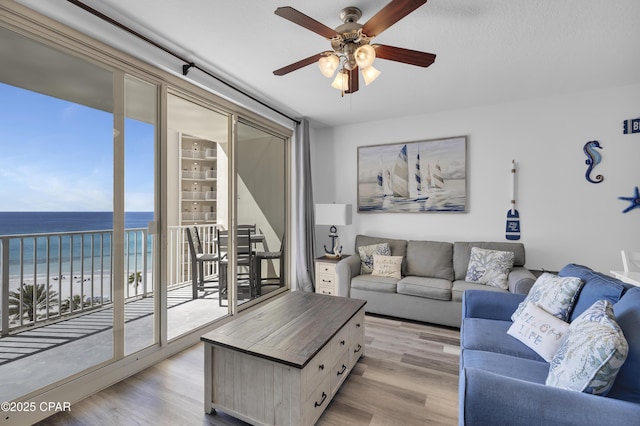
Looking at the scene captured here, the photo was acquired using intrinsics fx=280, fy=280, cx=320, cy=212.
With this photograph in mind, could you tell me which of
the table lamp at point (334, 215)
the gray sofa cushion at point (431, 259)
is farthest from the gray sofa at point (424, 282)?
the table lamp at point (334, 215)

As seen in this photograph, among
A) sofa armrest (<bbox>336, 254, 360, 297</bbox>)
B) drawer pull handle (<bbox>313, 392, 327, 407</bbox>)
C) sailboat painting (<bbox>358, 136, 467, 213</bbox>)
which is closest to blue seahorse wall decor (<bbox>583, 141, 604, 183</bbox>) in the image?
sailboat painting (<bbox>358, 136, 467, 213</bbox>)

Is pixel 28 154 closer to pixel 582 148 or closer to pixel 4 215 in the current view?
pixel 4 215

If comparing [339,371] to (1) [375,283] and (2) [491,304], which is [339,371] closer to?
(2) [491,304]

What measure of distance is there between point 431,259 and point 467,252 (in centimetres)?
41

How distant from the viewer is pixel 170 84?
2.38m

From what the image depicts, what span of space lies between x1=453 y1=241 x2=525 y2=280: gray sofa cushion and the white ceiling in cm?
152

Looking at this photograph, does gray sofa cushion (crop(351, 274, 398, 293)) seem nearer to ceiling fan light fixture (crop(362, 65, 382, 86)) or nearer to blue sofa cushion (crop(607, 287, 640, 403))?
blue sofa cushion (crop(607, 287, 640, 403))

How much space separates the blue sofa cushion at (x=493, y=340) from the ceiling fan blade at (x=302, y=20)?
2.05 meters

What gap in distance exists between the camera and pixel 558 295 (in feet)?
5.48

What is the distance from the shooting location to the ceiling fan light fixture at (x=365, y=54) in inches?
66.2

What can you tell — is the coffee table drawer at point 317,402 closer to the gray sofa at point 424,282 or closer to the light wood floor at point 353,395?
the light wood floor at point 353,395

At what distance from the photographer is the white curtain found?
13.0ft

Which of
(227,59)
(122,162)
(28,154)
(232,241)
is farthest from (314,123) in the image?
(28,154)

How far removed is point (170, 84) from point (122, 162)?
804mm
